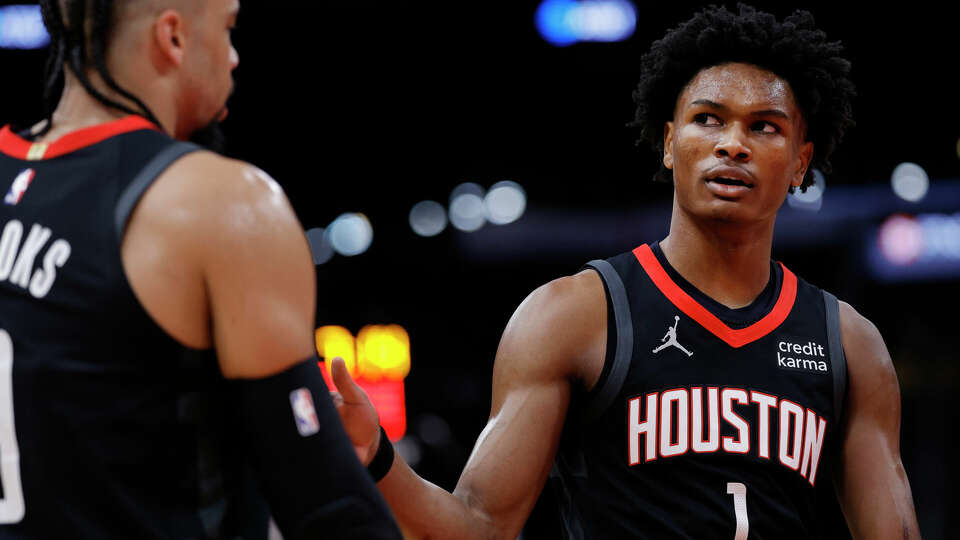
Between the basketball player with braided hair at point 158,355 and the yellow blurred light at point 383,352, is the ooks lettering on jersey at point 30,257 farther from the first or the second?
the yellow blurred light at point 383,352

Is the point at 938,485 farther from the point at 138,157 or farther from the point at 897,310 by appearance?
the point at 138,157

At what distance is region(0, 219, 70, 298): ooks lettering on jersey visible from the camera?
1790 millimetres

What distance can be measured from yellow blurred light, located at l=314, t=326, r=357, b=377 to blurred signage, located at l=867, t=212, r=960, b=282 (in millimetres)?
9678

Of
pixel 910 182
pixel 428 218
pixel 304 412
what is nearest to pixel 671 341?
pixel 304 412

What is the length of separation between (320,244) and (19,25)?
1328 centimetres

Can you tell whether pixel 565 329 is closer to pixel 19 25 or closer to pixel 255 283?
pixel 255 283

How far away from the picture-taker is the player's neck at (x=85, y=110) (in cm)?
194

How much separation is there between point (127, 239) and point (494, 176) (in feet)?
52.4

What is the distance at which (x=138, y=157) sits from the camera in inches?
72.4

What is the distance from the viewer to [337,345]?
2075cm

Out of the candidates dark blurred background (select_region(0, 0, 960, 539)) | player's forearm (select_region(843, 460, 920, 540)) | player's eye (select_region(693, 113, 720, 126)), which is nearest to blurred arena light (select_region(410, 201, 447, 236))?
dark blurred background (select_region(0, 0, 960, 539))

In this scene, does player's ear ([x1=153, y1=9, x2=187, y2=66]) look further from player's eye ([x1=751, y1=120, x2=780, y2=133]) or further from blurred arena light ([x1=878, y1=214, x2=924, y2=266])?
blurred arena light ([x1=878, y1=214, x2=924, y2=266])

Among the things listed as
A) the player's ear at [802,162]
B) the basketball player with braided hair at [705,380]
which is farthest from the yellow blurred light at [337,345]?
the basketball player with braided hair at [705,380]

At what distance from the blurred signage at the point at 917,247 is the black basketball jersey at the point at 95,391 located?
13.5 metres
